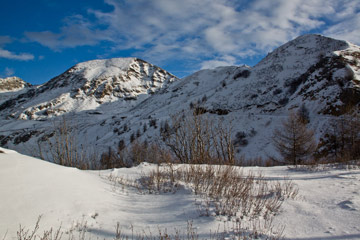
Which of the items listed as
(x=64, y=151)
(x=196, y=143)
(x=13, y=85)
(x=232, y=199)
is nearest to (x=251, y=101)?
(x=196, y=143)

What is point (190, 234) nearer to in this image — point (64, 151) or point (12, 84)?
point (64, 151)

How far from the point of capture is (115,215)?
3.79 meters

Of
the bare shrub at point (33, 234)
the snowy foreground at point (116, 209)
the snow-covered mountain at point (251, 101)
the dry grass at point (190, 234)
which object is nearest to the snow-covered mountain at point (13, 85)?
the snow-covered mountain at point (251, 101)

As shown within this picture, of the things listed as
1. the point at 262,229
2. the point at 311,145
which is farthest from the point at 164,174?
the point at 311,145

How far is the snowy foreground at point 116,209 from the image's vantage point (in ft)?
9.92

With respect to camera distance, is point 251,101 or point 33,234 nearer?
point 33,234

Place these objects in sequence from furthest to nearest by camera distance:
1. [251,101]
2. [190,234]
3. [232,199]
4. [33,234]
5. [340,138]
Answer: [251,101]
[340,138]
[232,199]
[190,234]
[33,234]

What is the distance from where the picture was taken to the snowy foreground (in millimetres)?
3023

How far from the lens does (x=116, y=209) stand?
13.5ft

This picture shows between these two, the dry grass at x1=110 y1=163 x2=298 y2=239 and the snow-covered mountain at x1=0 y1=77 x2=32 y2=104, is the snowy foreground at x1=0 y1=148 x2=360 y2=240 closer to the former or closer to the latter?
the dry grass at x1=110 y1=163 x2=298 y2=239

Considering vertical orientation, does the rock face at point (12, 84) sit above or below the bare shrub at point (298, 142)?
above

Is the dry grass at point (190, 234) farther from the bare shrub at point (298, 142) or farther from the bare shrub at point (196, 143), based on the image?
the bare shrub at point (298, 142)

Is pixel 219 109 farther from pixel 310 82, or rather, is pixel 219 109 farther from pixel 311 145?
pixel 311 145

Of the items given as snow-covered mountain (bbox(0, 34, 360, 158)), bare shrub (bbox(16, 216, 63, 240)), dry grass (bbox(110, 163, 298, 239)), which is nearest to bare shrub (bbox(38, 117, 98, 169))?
dry grass (bbox(110, 163, 298, 239))
